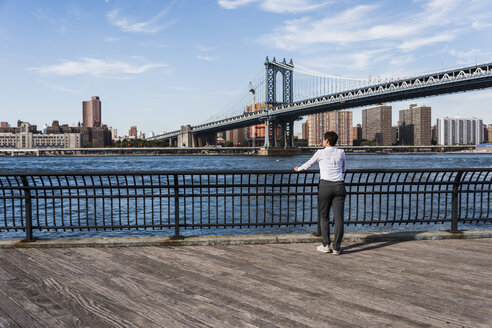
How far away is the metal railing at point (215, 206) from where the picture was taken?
6562mm

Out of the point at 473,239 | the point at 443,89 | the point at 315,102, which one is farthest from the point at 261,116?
the point at 473,239

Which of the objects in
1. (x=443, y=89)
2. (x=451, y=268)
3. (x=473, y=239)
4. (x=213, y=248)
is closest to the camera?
(x=451, y=268)

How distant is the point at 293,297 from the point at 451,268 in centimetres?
230

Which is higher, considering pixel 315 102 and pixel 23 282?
pixel 315 102

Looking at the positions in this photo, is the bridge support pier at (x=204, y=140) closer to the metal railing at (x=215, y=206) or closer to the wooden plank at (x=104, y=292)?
the metal railing at (x=215, y=206)

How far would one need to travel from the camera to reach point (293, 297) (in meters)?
4.15

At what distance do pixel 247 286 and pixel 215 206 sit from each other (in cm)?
2051

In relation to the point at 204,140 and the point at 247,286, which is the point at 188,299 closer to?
the point at 247,286

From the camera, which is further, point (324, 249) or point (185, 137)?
point (185, 137)

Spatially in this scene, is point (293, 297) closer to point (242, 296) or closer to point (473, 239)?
point (242, 296)

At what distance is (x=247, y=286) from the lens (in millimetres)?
4465

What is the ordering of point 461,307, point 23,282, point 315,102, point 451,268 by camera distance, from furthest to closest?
1. point 315,102
2. point 451,268
3. point 23,282
4. point 461,307

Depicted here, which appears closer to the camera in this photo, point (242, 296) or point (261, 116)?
point (242, 296)

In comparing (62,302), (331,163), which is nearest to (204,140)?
(331,163)
